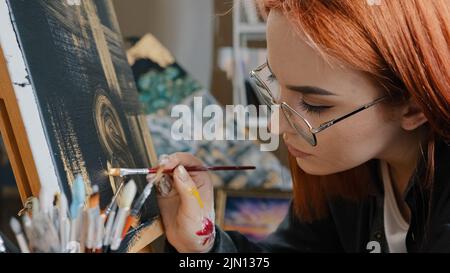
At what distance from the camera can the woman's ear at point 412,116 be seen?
0.87 m

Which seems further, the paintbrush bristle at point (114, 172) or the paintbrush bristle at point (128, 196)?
the paintbrush bristle at point (114, 172)

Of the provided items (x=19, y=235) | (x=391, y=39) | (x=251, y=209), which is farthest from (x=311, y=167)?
(x=251, y=209)

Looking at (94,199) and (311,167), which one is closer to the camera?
(94,199)

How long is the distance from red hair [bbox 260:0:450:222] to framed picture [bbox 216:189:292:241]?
103 cm

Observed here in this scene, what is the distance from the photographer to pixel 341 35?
79 centimetres

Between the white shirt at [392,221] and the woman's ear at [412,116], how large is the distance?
18 centimetres

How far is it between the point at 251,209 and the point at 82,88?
108 centimetres

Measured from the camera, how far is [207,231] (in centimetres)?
95

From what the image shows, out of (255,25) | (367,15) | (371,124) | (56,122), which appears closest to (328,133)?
(371,124)

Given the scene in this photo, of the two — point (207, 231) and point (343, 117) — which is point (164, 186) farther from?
point (343, 117)

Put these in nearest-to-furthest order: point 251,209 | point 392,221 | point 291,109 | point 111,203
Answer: point 111,203
point 291,109
point 392,221
point 251,209

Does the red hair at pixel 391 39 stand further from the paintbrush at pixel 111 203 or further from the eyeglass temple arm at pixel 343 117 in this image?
the paintbrush at pixel 111 203

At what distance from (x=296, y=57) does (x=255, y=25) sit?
89 centimetres

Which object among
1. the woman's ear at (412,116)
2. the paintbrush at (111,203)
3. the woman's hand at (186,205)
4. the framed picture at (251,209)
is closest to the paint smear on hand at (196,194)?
the woman's hand at (186,205)
